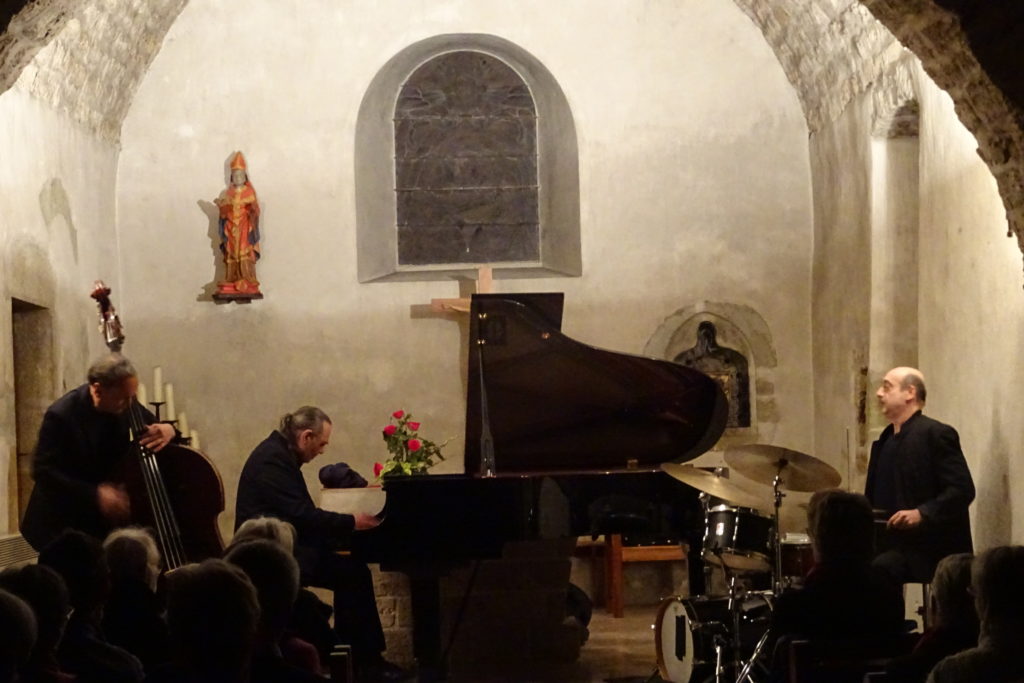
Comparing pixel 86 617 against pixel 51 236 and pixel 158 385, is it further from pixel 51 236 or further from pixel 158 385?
pixel 158 385

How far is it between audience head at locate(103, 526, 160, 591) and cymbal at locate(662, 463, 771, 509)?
8.77ft

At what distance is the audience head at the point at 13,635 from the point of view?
11.0ft

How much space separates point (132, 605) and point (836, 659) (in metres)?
1.97

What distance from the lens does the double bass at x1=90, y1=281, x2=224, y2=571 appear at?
6.20 meters

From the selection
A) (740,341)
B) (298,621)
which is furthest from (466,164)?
(298,621)

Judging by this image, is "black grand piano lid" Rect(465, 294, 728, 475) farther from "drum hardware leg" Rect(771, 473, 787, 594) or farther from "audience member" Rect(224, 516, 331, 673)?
"audience member" Rect(224, 516, 331, 673)

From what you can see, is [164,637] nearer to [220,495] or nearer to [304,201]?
[220,495]

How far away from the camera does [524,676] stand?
7.79m

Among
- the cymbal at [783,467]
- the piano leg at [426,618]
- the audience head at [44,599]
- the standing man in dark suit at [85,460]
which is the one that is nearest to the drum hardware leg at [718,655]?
the cymbal at [783,467]

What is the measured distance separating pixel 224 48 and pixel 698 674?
604 cm

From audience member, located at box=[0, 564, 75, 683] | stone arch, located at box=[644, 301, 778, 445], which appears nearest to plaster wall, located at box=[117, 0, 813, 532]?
stone arch, located at box=[644, 301, 778, 445]

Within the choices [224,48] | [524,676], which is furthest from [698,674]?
[224,48]

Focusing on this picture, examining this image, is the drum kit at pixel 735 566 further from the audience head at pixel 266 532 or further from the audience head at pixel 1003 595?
the audience head at pixel 1003 595

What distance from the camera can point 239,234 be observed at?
418 inches
